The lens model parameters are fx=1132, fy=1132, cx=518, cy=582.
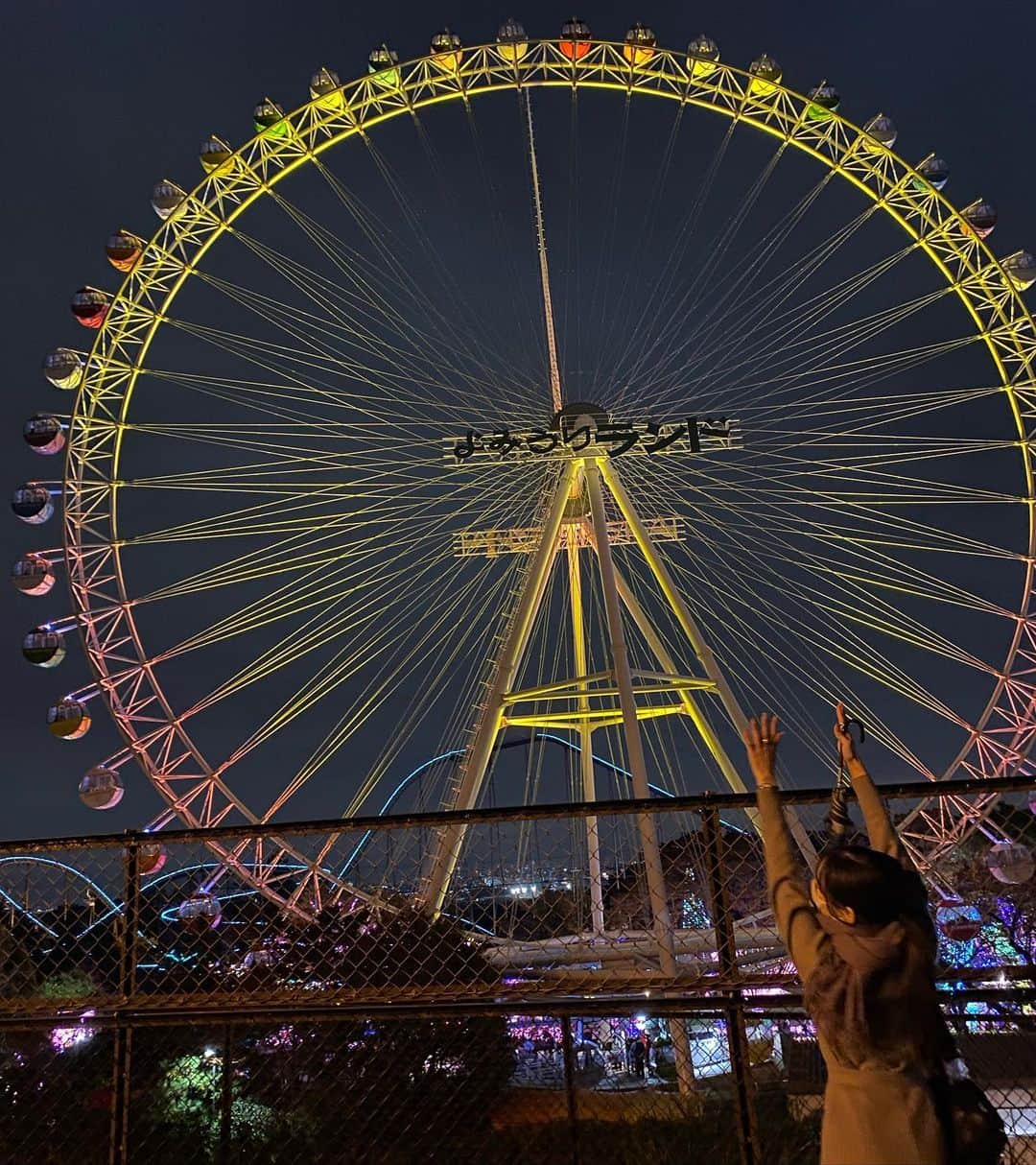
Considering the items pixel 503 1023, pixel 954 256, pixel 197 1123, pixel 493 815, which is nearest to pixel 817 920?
pixel 493 815

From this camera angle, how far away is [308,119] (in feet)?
53.2

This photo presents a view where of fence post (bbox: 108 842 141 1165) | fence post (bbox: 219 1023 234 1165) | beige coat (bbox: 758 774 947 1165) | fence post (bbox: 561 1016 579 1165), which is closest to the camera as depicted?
beige coat (bbox: 758 774 947 1165)

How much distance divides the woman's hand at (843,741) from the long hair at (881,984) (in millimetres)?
585

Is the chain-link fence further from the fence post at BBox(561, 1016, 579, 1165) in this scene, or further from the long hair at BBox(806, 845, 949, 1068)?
the long hair at BBox(806, 845, 949, 1068)

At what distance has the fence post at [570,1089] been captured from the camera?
370 centimetres

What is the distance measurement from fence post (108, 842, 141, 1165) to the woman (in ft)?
8.03

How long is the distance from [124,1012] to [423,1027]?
4180 mm

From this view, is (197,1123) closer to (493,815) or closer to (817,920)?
(493,815)

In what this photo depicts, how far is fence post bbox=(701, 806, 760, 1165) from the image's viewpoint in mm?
3262

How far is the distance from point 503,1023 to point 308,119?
13.3 meters

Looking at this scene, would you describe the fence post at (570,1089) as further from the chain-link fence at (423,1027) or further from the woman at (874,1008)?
the woman at (874,1008)

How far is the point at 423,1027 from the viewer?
7.51 metres

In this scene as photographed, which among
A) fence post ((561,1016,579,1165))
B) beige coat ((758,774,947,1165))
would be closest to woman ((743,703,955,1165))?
beige coat ((758,774,947,1165))

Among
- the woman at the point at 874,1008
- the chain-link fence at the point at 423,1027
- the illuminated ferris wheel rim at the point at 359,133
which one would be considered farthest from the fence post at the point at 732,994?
the illuminated ferris wheel rim at the point at 359,133
